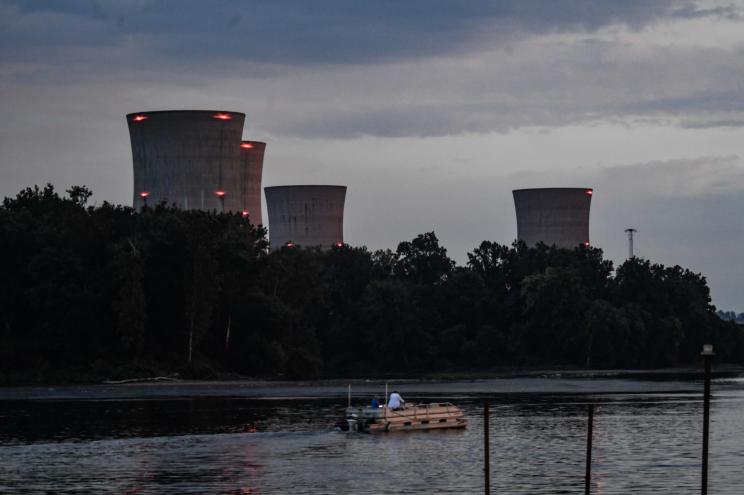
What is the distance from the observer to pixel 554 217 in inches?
6240

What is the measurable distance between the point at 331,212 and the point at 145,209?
49.6 m

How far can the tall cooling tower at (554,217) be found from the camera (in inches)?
6097

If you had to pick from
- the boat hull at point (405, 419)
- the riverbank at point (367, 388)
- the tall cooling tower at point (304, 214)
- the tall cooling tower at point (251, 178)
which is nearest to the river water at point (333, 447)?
the boat hull at point (405, 419)

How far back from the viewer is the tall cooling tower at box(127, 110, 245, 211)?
116m

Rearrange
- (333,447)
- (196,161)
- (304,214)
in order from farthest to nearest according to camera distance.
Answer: (304,214) < (196,161) < (333,447)

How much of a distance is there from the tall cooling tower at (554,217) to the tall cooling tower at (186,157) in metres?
45.6

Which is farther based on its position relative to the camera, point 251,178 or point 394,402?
point 251,178

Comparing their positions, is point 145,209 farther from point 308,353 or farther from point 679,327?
point 679,327

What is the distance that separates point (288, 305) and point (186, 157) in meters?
15.3

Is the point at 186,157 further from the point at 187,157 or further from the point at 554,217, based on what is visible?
the point at 554,217

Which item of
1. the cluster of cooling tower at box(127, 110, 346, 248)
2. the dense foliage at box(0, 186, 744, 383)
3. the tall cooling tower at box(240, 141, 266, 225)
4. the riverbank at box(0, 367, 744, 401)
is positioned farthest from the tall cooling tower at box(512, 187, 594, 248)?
the cluster of cooling tower at box(127, 110, 346, 248)

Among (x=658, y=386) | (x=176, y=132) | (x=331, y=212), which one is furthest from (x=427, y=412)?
(x=331, y=212)

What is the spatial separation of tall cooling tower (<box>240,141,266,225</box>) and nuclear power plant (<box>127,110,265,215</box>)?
28.7ft

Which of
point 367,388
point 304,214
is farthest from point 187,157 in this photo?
point 304,214
